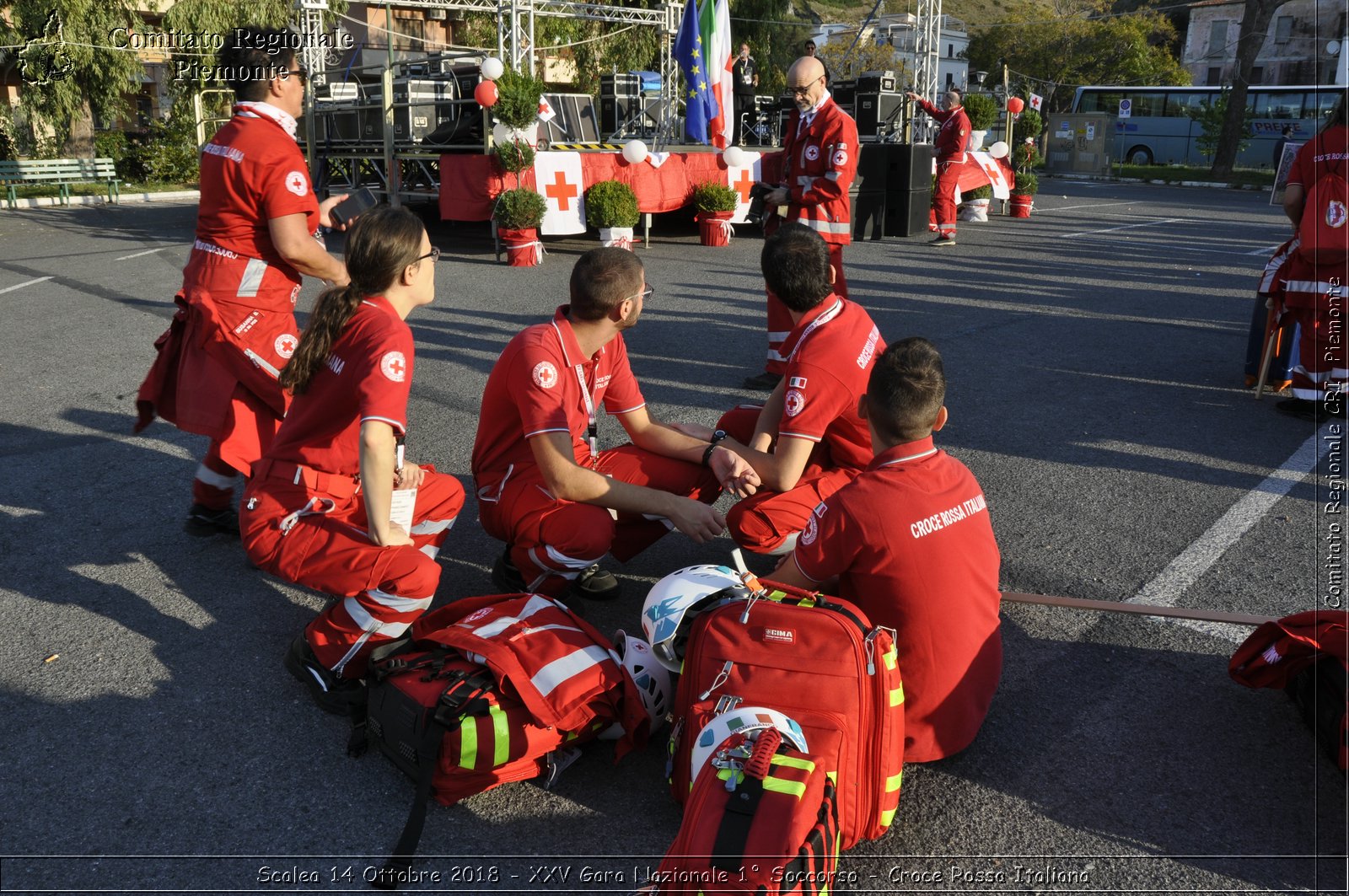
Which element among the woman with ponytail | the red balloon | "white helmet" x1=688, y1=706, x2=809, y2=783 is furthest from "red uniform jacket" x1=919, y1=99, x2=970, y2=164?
"white helmet" x1=688, y1=706, x2=809, y2=783

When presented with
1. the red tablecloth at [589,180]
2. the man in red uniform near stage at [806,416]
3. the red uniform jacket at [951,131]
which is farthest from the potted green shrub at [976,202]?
the man in red uniform near stage at [806,416]

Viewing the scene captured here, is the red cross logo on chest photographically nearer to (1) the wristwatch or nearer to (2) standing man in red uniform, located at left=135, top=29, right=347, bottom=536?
(2) standing man in red uniform, located at left=135, top=29, right=347, bottom=536

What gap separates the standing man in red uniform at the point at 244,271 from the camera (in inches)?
156

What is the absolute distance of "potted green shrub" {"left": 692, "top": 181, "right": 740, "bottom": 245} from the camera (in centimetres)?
1332

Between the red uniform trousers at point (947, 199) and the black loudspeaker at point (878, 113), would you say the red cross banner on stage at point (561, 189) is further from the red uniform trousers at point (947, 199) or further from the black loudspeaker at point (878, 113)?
the black loudspeaker at point (878, 113)

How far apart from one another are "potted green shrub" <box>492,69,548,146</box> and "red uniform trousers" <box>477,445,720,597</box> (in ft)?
27.1

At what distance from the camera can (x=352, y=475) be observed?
10.8 feet

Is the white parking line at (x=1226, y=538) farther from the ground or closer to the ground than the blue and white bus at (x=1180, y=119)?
closer to the ground

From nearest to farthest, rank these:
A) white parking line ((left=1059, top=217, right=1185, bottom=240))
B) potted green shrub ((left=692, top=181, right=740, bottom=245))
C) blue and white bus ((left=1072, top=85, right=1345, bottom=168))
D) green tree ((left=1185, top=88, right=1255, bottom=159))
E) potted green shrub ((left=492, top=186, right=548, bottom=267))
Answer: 1. potted green shrub ((left=492, top=186, right=548, bottom=267))
2. potted green shrub ((left=692, top=181, right=740, bottom=245))
3. white parking line ((left=1059, top=217, right=1185, bottom=240))
4. green tree ((left=1185, top=88, right=1255, bottom=159))
5. blue and white bus ((left=1072, top=85, right=1345, bottom=168))

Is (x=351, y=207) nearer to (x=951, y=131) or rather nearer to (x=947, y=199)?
(x=947, y=199)

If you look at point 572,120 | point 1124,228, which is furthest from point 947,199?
point 572,120

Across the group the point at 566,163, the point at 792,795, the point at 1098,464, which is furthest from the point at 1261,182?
the point at 792,795

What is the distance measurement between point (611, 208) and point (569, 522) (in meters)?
9.09

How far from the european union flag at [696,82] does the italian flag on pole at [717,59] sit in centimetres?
7
